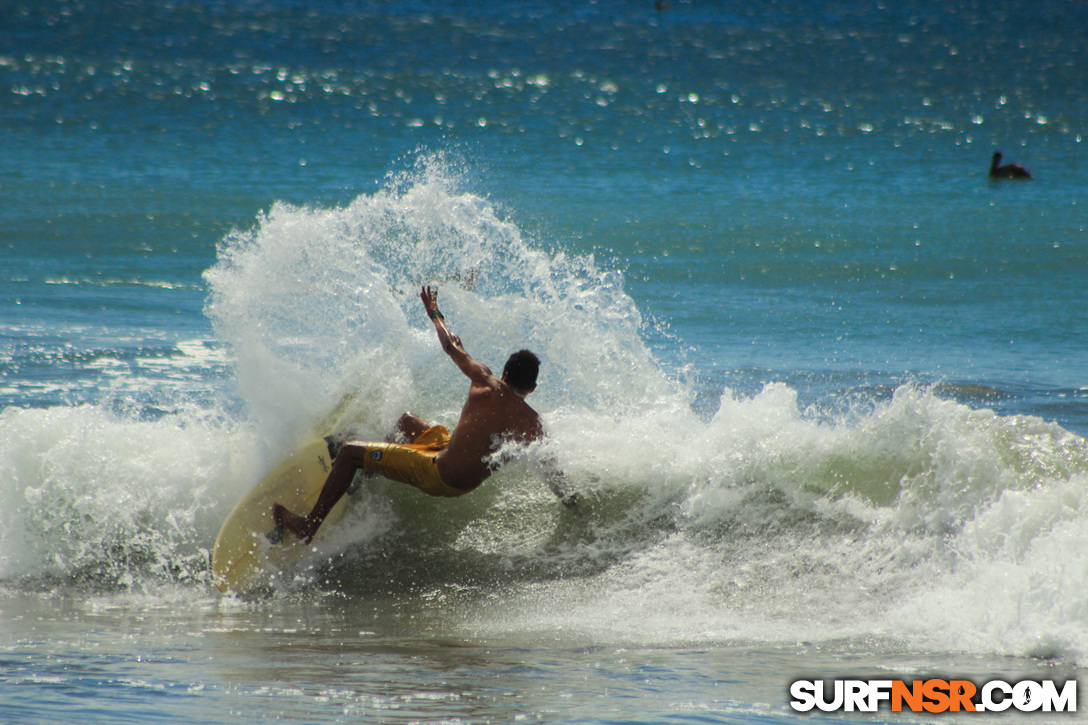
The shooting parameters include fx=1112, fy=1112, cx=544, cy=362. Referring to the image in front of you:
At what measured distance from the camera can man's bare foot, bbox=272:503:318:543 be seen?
6207mm

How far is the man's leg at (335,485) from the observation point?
6.15 meters

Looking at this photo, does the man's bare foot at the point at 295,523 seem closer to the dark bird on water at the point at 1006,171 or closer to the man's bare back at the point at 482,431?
the man's bare back at the point at 482,431

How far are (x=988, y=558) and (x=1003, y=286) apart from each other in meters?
12.5

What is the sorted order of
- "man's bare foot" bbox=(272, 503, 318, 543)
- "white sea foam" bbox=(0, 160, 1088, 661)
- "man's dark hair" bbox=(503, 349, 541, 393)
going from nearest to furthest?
"white sea foam" bbox=(0, 160, 1088, 661) < "man's dark hair" bbox=(503, 349, 541, 393) < "man's bare foot" bbox=(272, 503, 318, 543)

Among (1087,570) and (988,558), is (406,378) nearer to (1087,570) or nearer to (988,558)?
(988,558)

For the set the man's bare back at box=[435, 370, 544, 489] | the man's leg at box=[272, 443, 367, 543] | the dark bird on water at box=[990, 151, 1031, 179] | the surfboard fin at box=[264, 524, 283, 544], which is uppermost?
the dark bird on water at box=[990, 151, 1031, 179]

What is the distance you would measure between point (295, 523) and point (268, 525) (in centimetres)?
21

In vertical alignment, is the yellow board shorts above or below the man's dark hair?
below

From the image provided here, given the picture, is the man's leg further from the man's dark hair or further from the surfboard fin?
the man's dark hair

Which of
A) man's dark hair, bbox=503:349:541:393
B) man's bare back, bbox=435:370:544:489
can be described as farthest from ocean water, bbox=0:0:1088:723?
man's dark hair, bbox=503:349:541:393

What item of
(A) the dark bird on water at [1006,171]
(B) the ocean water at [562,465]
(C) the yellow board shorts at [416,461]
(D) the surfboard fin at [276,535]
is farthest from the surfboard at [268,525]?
(A) the dark bird on water at [1006,171]

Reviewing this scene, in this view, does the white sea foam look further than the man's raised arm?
No

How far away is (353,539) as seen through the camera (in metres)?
6.42

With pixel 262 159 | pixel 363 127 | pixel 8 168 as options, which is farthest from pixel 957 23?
pixel 8 168
